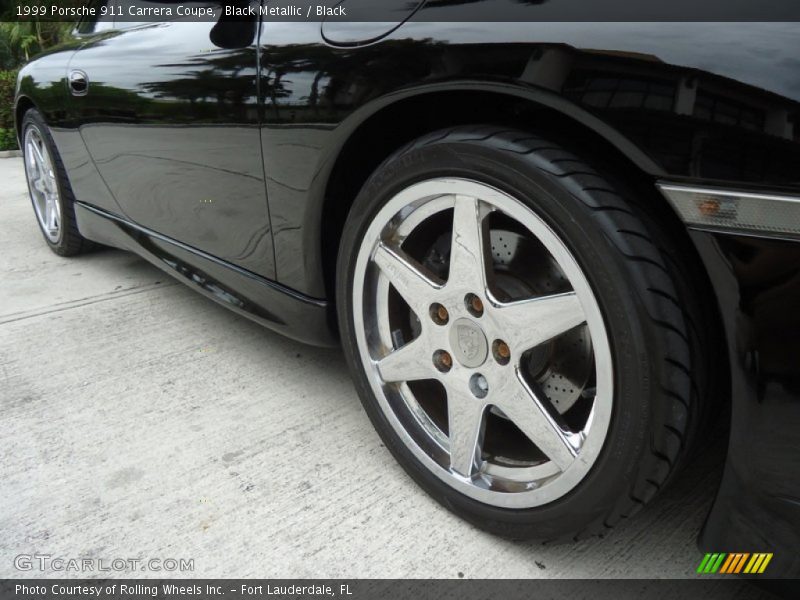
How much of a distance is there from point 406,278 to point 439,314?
0.37ft

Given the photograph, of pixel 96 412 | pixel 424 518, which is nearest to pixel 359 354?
pixel 424 518

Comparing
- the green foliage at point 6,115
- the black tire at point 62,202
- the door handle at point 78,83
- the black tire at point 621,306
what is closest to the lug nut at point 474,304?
the black tire at point 621,306

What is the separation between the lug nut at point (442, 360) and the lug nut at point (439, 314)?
Answer: 68mm

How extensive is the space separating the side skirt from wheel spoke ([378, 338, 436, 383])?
0.91 feet

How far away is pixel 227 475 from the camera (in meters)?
1.71

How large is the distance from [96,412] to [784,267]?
1878mm

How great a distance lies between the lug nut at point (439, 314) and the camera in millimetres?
1443

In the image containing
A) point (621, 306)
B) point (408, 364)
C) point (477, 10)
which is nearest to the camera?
point (621, 306)

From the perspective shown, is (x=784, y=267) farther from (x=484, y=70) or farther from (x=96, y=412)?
(x=96, y=412)

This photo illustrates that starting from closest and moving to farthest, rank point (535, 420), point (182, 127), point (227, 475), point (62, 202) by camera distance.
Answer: point (535, 420)
point (227, 475)
point (182, 127)
point (62, 202)

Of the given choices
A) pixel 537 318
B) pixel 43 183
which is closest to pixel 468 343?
pixel 537 318

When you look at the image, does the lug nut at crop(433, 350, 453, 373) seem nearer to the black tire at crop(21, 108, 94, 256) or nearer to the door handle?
the door handle

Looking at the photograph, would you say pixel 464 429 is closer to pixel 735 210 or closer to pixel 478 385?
pixel 478 385

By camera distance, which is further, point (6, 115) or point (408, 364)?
point (6, 115)
